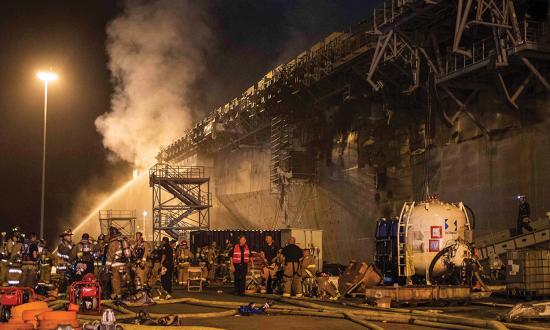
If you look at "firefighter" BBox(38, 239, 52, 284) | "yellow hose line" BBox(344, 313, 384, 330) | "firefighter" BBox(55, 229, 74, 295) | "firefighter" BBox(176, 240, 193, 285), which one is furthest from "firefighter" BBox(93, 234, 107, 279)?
"yellow hose line" BBox(344, 313, 384, 330)

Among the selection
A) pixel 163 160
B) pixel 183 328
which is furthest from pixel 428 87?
pixel 163 160

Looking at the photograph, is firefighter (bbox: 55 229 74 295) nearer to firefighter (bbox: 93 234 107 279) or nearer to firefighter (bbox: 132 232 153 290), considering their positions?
firefighter (bbox: 93 234 107 279)

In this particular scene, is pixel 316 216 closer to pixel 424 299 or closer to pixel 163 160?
pixel 424 299

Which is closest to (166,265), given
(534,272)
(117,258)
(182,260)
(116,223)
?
(117,258)

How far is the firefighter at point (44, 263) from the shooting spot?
17.2 m

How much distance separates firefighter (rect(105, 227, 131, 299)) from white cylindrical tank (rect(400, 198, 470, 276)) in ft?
25.1

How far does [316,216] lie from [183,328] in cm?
2835

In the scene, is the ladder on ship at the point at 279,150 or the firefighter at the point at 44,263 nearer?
the firefighter at the point at 44,263

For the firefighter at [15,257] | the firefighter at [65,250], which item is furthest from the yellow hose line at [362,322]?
the firefighter at [15,257]

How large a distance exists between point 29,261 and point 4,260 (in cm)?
148

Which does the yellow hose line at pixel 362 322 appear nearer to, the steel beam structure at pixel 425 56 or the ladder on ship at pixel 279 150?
the steel beam structure at pixel 425 56

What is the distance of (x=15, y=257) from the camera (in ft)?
55.3

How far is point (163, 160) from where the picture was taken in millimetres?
65938

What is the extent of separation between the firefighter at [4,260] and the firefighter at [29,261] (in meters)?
Result: 0.79
